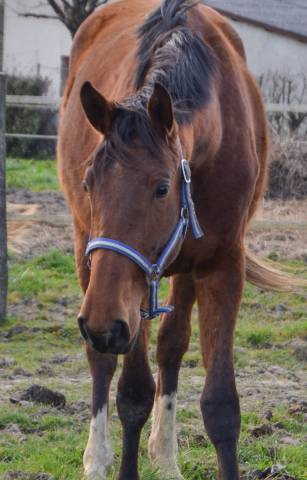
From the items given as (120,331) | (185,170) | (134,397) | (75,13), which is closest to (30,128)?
(75,13)

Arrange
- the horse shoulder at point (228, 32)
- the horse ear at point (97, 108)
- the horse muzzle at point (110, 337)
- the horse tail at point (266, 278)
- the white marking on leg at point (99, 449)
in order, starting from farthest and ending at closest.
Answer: the horse tail at point (266, 278) → the horse shoulder at point (228, 32) → the white marking on leg at point (99, 449) → the horse ear at point (97, 108) → the horse muzzle at point (110, 337)

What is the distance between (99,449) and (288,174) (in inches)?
301

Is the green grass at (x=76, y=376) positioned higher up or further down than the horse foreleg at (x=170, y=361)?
further down

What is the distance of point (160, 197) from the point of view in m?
3.24

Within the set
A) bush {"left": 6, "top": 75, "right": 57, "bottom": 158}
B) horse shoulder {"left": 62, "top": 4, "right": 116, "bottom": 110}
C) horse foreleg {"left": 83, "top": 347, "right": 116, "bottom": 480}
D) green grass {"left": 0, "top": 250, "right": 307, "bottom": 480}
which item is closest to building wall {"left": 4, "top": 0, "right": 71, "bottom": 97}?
bush {"left": 6, "top": 75, "right": 57, "bottom": 158}

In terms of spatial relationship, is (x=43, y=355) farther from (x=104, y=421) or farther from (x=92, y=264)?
(x=92, y=264)

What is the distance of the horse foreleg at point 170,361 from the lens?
15.4 ft

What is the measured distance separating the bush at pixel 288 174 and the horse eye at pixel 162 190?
8.54 meters

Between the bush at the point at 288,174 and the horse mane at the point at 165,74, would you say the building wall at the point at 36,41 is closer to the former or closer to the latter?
the bush at the point at 288,174

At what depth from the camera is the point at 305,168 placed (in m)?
11.9

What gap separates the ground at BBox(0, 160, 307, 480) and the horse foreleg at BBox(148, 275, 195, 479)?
0.11 meters

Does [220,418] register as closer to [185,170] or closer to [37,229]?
[185,170]

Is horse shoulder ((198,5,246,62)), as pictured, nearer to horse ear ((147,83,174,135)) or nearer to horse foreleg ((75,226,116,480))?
horse foreleg ((75,226,116,480))

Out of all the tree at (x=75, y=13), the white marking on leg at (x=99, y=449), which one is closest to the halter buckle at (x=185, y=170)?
the white marking on leg at (x=99, y=449)
